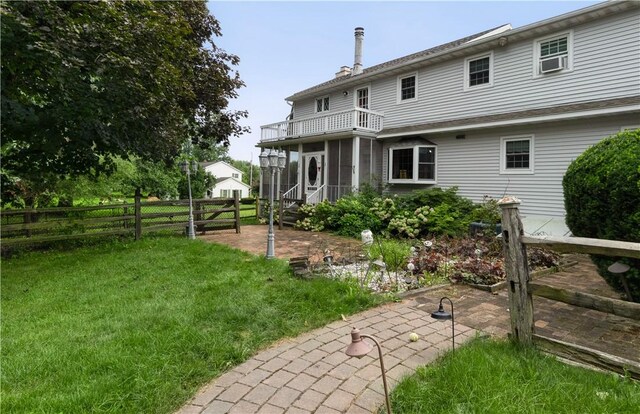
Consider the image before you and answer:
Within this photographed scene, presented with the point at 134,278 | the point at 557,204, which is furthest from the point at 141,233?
the point at 557,204

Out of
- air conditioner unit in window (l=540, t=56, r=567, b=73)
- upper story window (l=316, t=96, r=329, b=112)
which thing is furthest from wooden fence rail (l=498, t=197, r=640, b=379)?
upper story window (l=316, t=96, r=329, b=112)

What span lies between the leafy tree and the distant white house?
128 feet

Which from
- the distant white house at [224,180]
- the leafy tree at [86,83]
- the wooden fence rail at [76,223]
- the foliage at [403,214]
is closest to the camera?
the leafy tree at [86,83]

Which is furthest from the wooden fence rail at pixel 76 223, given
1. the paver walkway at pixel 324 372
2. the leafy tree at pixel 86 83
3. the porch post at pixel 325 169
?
the paver walkway at pixel 324 372

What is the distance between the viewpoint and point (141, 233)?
1009 cm

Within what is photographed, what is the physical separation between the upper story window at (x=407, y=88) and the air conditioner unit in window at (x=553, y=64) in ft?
14.7

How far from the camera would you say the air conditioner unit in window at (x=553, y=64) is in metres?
10.1

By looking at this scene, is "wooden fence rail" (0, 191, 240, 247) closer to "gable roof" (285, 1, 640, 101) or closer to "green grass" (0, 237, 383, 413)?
"green grass" (0, 237, 383, 413)

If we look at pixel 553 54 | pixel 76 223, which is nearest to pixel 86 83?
pixel 76 223

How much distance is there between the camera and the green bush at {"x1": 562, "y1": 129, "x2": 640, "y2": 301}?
3.41 m

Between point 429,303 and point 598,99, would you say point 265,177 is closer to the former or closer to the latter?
point 598,99

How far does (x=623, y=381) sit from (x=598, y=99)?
9.59 m

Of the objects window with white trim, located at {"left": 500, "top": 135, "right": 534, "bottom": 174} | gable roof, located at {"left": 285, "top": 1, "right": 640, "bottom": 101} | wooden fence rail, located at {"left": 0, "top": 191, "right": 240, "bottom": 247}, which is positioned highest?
gable roof, located at {"left": 285, "top": 1, "right": 640, "bottom": 101}

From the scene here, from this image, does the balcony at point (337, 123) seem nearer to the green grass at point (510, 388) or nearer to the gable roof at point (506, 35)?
the gable roof at point (506, 35)
